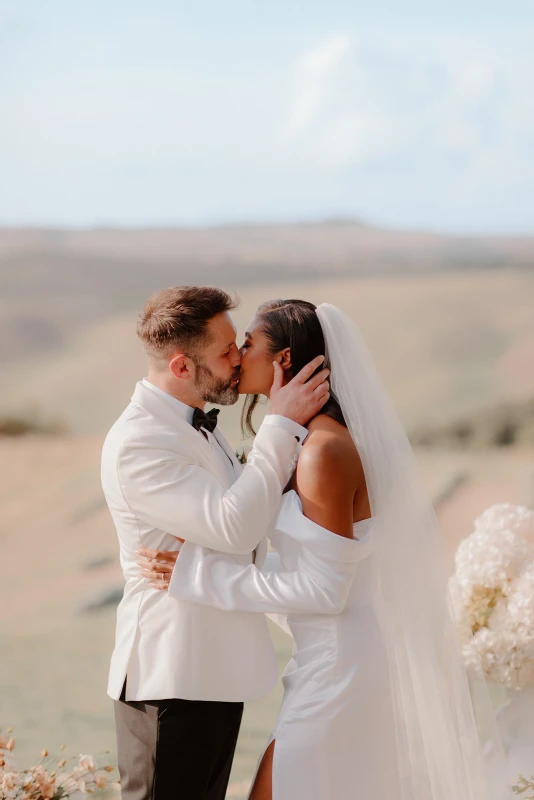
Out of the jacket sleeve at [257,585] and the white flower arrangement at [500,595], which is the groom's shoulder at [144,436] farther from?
the white flower arrangement at [500,595]

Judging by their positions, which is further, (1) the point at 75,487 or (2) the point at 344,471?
(1) the point at 75,487

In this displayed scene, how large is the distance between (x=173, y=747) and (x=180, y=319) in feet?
2.94

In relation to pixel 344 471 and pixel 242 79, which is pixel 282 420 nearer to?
pixel 344 471

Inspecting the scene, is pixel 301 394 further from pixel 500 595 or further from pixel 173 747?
pixel 500 595

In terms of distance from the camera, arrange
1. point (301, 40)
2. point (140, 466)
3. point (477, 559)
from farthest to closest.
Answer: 1. point (301, 40)
2. point (477, 559)
3. point (140, 466)

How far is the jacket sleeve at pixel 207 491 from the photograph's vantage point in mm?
1829

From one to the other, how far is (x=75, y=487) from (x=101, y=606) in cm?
107

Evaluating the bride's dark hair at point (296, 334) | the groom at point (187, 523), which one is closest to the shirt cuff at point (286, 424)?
the groom at point (187, 523)

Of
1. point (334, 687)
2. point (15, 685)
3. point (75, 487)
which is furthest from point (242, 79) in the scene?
point (334, 687)

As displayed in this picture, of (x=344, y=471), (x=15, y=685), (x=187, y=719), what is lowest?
(x=15, y=685)

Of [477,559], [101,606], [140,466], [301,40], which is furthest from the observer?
[101,606]

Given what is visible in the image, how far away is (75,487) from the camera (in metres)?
8.18

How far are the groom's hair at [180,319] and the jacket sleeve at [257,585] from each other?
432 millimetres

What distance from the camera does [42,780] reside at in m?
2.41
